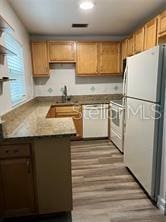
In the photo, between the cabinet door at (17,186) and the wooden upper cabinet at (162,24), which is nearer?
the cabinet door at (17,186)

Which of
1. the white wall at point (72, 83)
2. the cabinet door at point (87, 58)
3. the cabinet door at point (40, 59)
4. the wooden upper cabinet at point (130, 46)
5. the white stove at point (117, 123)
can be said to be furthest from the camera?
the white wall at point (72, 83)

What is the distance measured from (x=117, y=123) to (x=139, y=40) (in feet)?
5.14

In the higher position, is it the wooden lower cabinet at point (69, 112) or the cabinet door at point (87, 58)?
the cabinet door at point (87, 58)

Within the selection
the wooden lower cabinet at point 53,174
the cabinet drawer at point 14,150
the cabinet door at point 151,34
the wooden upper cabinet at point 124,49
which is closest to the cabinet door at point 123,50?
the wooden upper cabinet at point 124,49

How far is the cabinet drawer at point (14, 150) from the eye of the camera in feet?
5.45

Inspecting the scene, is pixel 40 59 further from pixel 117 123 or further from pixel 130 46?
pixel 117 123

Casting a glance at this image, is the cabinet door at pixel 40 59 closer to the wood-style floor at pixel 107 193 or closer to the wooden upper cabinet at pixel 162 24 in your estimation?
the wood-style floor at pixel 107 193

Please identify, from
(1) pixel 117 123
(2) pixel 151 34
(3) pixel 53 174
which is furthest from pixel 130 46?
(3) pixel 53 174

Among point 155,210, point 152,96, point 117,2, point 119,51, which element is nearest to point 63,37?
point 119,51

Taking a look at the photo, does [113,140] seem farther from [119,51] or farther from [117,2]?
[117,2]

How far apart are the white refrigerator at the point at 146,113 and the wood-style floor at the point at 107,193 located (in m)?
0.17

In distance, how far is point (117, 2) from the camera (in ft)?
8.17

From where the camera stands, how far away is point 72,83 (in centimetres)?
457

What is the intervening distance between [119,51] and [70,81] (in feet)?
4.47
